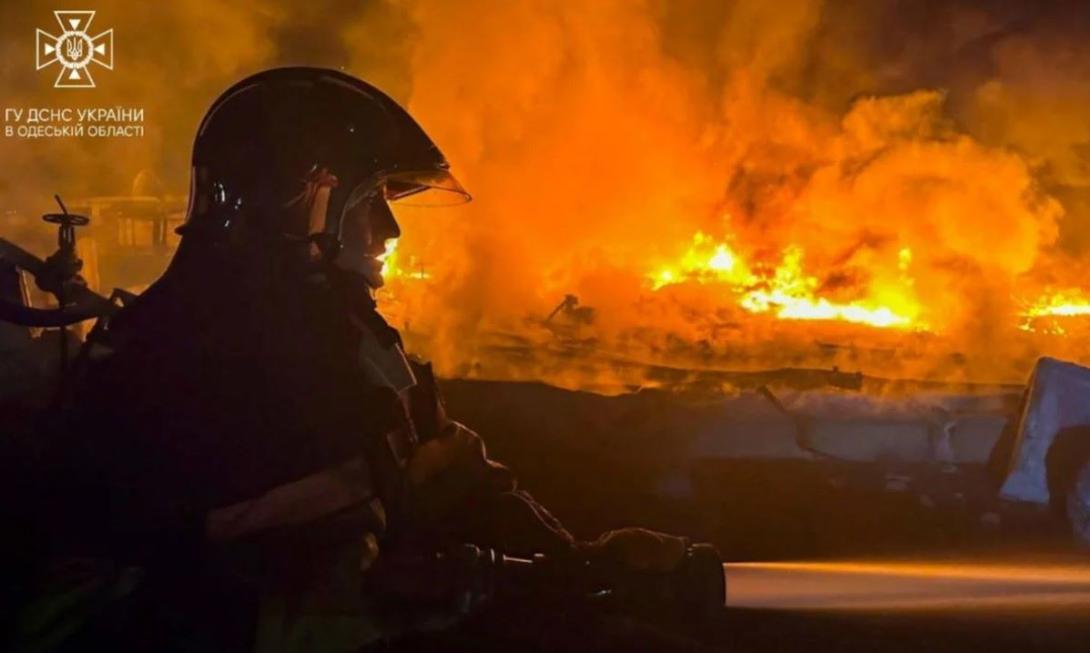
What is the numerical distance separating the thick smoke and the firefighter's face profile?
0.73m

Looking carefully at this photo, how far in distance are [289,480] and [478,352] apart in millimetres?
1552

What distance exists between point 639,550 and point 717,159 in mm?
2530

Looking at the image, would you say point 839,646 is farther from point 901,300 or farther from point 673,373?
point 901,300

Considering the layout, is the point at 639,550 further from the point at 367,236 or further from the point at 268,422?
the point at 367,236

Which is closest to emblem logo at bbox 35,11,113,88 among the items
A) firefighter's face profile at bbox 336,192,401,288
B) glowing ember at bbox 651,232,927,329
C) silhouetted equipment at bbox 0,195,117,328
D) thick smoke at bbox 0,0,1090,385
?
thick smoke at bbox 0,0,1090,385

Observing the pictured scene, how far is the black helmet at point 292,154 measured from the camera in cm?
289

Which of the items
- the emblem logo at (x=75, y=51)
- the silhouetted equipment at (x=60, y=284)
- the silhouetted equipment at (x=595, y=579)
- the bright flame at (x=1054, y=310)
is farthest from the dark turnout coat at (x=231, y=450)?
the bright flame at (x=1054, y=310)

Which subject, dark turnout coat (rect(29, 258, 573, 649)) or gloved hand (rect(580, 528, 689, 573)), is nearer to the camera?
dark turnout coat (rect(29, 258, 573, 649))

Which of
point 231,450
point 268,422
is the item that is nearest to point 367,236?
Answer: point 268,422

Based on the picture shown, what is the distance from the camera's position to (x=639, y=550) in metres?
2.97

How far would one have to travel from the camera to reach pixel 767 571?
3.41 meters

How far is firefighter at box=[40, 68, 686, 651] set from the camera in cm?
273

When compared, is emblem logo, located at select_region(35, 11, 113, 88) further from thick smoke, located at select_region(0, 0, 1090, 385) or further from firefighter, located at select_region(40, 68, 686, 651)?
firefighter, located at select_region(40, 68, 686, 651)

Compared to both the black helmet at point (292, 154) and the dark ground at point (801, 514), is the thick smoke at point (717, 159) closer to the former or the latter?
the dark ground at point (801, 514)
